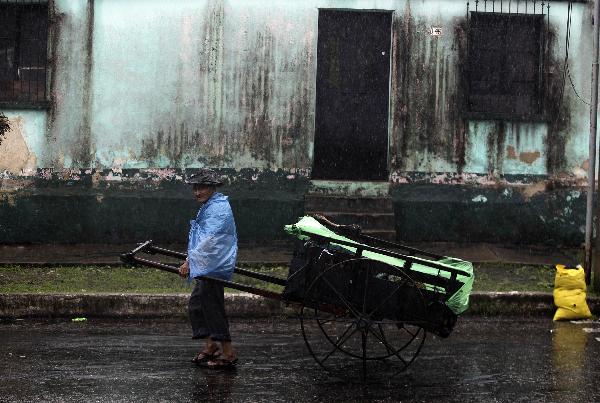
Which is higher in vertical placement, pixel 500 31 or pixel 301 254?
pixel 500 31

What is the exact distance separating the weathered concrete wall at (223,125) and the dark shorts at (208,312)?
588 centimetres

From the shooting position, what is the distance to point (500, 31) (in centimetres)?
1398

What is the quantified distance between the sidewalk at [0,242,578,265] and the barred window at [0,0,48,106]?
2.28 m

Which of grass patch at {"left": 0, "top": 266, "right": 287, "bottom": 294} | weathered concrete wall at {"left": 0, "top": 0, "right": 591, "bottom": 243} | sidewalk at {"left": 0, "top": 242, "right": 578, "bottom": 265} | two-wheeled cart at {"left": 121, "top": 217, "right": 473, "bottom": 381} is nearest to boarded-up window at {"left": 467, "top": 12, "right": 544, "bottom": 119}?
weathered concrete wall at {"left": 0, "top": 0, "right": 591, "bottom": 243}

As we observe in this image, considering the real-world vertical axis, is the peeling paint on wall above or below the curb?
above

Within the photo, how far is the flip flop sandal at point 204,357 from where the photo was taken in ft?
25.4

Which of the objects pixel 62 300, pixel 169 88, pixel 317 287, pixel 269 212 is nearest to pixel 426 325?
pixel 317 287

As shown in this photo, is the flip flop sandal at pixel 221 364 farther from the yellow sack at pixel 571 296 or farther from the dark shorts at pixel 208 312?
the yellow sack at pixel 571 296

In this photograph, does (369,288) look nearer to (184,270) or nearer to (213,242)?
(213,242)

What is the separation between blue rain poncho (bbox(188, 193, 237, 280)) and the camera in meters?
7.60

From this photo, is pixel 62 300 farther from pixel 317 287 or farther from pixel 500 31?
pixel 500 31

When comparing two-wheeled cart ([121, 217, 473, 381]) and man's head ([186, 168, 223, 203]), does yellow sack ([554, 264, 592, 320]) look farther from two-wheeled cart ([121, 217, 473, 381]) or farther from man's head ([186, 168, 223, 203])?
man's head ([186, 168, 223, 203])

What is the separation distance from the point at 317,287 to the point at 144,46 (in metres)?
7.33

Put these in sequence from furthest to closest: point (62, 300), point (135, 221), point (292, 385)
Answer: point (135, 221) < point (62, 300) < point (292, 385)
